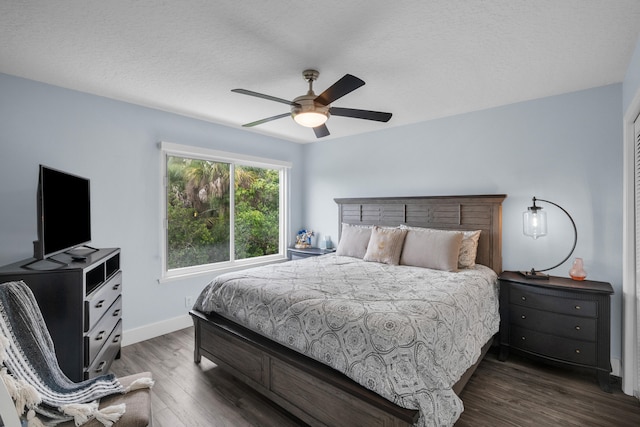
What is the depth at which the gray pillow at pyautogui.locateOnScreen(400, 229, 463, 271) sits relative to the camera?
3.02 meters

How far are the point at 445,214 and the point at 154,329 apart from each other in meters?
3.63

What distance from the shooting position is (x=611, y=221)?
8.90 ft

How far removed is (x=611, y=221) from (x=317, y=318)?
2.84 metres

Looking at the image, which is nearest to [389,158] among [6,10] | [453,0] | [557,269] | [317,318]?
[557,269]

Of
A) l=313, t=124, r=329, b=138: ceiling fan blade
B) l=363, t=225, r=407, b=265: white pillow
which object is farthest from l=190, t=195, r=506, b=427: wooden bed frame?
l=313, t=124, r=329, b=138: ceiling fan blade

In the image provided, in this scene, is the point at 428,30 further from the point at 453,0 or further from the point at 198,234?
the point at 198,234

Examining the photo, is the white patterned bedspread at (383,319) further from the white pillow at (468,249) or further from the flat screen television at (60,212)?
the flat screen television at (60,212)

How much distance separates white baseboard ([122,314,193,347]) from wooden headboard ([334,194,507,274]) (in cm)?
258

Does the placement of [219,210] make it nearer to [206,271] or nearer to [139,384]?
[206,271]

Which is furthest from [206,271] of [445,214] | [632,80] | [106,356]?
[632,80]

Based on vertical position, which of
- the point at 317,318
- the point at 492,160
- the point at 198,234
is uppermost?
the point at 492,160

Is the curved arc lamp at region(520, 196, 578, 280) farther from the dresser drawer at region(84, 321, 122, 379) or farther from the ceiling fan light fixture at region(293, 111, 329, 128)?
the dresser drawer at region(84, 321, 122, 379)

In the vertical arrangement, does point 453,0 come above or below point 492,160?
above

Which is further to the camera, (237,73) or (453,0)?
(237,73)
